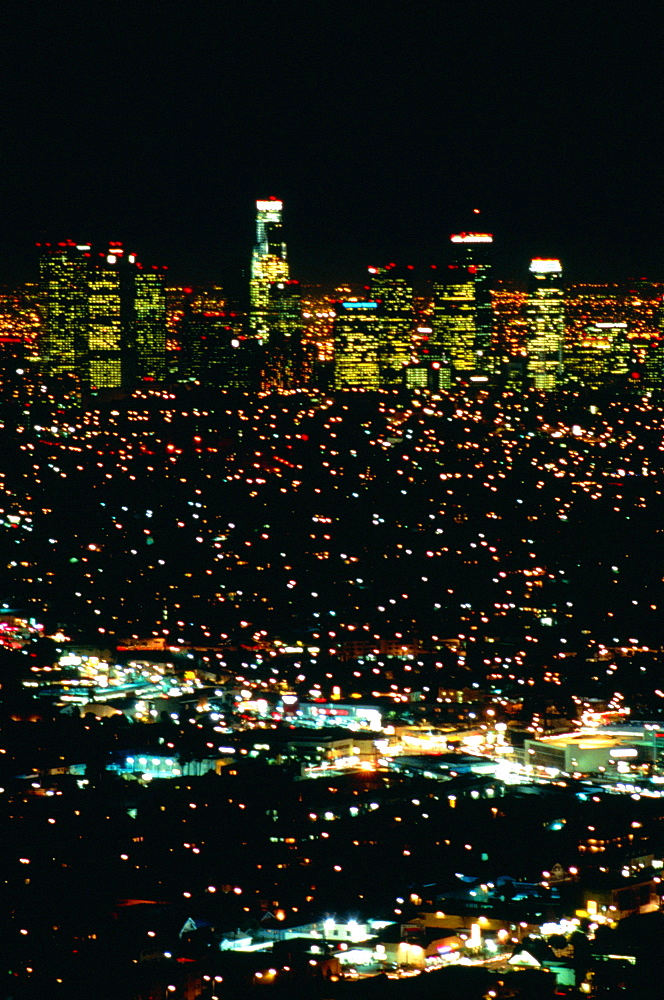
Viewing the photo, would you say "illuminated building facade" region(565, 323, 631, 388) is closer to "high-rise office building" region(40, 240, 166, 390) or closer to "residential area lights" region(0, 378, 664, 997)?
"residential area lights" region(0, 378, 664, 997)

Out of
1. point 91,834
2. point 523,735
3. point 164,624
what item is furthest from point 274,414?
point 91,834

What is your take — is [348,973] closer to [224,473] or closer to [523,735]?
[523,735]

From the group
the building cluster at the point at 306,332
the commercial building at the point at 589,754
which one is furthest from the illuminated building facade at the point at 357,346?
the commercial building at the point at 589,754

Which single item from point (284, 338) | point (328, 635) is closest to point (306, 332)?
point (284, 338)

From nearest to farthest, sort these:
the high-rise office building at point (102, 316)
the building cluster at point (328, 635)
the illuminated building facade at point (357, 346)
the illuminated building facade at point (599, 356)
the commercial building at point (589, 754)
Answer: the building cluster at point (328, 635) → the commercial building at point (589, 754) → the high-rise office building at point (102, 316) → the illuminated building facade at point (357, 346) → the illuminated building facade at point (599, 356)

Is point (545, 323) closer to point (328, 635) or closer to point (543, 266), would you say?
point (543, 266)

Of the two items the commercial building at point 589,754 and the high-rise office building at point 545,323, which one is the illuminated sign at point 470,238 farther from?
the commercial building at point 589,754
